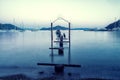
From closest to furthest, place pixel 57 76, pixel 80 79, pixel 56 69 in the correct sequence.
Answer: pixel 80 79, pixel 57 76, pixel 56 69

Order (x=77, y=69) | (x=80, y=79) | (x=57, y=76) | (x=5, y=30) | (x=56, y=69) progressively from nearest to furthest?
(x=80, y=79)
(x=57, y=76)
(x=56, y=69)
(x=77, y=69)
(x=5, y=30)

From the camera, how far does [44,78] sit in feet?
49.0

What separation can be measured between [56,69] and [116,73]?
461cm

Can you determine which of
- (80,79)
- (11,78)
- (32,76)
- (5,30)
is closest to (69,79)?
(80,79)

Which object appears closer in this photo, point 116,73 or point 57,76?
point 57,76

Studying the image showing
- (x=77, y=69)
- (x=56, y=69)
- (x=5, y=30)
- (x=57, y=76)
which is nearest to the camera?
(x=57, y=76)

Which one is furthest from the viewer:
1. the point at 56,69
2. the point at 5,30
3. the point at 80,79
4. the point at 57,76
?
the point at 5,30

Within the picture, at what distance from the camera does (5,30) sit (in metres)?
198

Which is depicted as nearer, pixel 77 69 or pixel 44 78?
pixel 44 78

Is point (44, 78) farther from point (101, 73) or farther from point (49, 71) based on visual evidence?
point (101, 73)

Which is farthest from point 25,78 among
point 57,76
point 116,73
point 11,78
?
point 116,73

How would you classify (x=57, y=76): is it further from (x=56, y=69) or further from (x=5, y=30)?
(x=5, y=30)

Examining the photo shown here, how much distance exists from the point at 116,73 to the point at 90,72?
198 centimetres

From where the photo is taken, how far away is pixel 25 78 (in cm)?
1511
